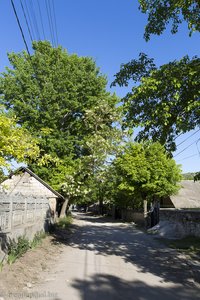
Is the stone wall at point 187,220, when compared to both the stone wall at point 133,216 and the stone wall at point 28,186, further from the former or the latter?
the stone wall at point 133,216

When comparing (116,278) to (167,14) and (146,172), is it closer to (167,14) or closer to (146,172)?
(167,14)

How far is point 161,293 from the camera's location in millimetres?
7730

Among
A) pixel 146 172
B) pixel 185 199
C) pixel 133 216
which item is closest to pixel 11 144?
pixel 146 172

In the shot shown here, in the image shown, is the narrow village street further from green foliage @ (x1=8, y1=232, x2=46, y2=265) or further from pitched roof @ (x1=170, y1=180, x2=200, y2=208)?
pitched roof @ (x1=170, y1=180, x2=200, y2=208)

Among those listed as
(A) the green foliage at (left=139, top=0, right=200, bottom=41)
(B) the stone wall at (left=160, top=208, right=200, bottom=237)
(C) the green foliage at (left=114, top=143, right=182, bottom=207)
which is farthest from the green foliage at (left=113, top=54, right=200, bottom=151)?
(C) the green foliage at (left=114, top=143, right=182, bottom=207)

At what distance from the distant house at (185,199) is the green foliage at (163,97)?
92.2ft

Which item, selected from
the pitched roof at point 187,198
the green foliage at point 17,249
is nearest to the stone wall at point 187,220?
the green foliage at point 17,249

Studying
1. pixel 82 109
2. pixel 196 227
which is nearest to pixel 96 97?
pixel 82 109

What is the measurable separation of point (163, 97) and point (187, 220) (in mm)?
12020

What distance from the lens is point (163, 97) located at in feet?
33.6

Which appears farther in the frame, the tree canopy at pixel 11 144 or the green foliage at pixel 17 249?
the green foliage at pixel 17 249

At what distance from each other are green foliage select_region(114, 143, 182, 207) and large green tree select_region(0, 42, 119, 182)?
11.4ft

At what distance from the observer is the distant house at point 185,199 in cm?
3797

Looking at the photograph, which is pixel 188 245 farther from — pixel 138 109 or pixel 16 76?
pixel 16 76
